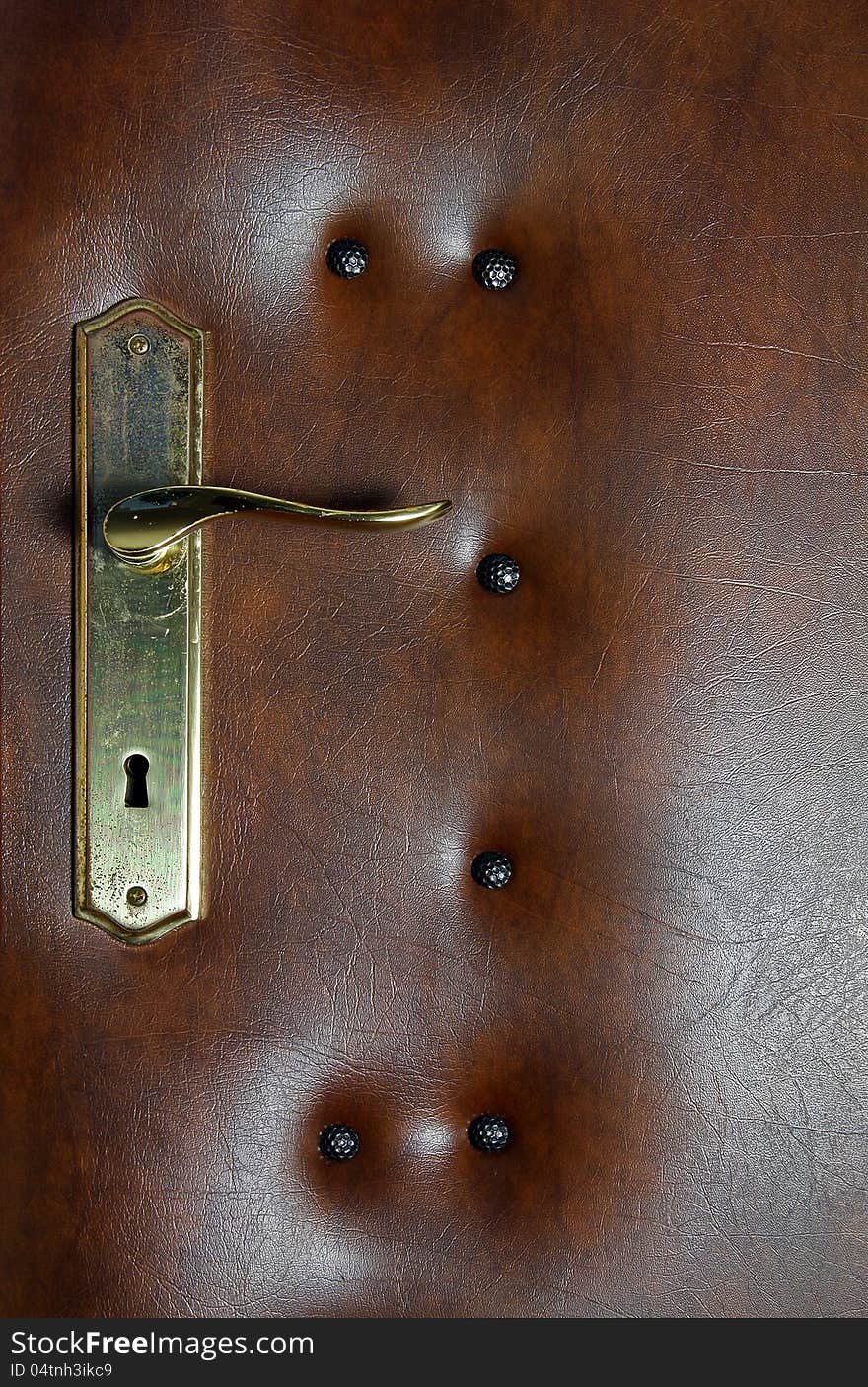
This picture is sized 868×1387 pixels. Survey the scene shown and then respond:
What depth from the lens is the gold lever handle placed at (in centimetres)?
68

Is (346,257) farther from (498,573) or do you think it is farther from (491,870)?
(491,870)

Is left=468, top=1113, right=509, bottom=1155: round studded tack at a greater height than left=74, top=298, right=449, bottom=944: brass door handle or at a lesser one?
lesser

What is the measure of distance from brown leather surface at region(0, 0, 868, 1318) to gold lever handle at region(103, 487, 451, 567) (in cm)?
5

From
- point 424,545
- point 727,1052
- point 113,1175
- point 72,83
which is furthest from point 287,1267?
point 72,83

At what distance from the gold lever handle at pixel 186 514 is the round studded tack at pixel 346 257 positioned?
0.49ft

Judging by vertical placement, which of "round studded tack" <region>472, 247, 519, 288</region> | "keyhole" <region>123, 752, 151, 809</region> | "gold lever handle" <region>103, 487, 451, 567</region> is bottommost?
"keyhole" <region>123, 752, 151, 809</region>

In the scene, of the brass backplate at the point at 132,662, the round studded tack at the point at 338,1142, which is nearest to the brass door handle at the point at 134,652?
the brass backplate at the point at 132,662

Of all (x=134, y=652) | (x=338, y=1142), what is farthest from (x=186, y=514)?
(x=338, y=1142)

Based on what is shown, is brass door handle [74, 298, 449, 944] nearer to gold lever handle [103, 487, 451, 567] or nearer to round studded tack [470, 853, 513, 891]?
gold lever handle [103, 487, 451, 567]

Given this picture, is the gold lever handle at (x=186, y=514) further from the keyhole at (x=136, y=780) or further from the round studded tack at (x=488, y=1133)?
the round studded tack at (x=488, y=1133)

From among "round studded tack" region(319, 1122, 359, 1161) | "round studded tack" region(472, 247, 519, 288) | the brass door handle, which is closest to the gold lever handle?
the brass door handle

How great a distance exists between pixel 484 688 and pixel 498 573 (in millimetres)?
65

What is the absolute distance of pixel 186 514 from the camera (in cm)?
68

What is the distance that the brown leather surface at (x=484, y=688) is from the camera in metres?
0.73
